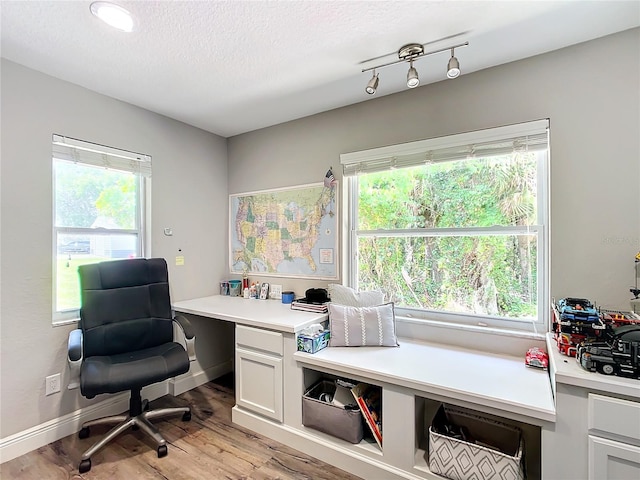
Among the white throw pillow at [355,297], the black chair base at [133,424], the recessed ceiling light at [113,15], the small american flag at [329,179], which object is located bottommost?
the black chair base at [133,424]

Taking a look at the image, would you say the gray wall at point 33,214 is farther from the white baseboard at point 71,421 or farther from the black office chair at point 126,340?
the black office chair at point 126,340

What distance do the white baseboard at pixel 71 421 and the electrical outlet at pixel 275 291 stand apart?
1044mm

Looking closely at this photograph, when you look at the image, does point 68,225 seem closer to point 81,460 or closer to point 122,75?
point 122,75

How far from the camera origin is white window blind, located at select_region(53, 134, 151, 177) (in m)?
2.15

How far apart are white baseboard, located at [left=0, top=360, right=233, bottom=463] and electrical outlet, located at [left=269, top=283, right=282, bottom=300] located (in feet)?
3.43

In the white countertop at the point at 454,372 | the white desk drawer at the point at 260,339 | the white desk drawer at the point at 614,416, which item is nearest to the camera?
the white desk drawer at the point at 614,416

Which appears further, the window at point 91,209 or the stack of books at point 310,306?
the stack of books at point 310,306

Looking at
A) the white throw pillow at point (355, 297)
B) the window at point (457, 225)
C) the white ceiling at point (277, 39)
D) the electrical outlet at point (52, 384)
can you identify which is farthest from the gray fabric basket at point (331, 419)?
the white ceiling at point (277, 39)

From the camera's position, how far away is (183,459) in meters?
1.92

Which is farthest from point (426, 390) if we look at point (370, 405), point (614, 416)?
point (614, 416)

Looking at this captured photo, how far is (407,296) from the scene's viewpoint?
239 centimetres

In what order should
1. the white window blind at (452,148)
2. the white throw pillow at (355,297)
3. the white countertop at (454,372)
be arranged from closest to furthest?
1. the white countertop at (454,372)
2. the white window blind at (452,148)
3. the white throw pillow at (355,297)

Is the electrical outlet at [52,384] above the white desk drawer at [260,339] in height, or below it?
below

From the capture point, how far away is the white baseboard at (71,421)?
192cm
